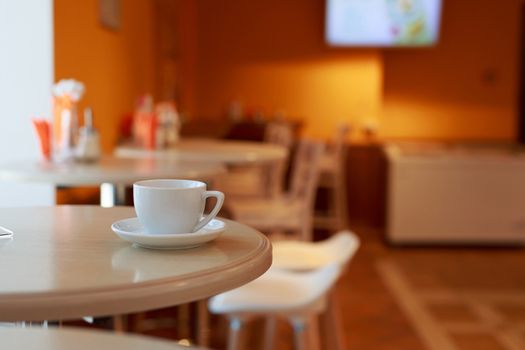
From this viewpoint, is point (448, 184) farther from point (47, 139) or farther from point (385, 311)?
point (47, 139)

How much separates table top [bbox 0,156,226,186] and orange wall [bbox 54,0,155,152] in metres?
0.50

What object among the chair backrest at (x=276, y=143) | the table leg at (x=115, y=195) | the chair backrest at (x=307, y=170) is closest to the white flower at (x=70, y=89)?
the table leg at (x=115, y=195)

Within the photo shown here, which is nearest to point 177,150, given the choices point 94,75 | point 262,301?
point 94,75

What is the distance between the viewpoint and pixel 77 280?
0.80 meters

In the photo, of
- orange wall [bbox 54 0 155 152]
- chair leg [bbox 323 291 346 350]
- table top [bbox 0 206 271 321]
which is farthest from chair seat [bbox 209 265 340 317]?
orange wall [bbox 54 0 155 152]

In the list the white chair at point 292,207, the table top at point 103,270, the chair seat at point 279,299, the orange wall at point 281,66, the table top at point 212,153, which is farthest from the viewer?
the orange wall at point 281,66

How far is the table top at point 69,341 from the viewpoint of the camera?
961 millimetres

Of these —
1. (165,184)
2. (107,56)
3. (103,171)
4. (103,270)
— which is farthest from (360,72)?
(103,270)

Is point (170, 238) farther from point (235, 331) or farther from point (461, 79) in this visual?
point (461, 79)

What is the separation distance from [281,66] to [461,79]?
1.64 m

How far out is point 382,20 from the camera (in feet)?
19.7

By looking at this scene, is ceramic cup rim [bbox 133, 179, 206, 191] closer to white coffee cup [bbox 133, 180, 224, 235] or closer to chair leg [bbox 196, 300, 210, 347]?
white coffee cup [bbox 133, 180, 224, 235]

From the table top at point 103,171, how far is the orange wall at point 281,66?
3.87 meters

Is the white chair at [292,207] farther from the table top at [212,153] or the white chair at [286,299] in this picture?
the white chair at [286,299]
